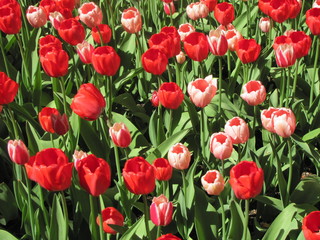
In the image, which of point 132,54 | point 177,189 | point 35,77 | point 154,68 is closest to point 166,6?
point 132,54

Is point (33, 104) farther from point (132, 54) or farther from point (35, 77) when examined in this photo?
point (132, 54)

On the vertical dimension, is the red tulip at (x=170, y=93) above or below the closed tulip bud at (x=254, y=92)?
above

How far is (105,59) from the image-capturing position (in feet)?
7.40

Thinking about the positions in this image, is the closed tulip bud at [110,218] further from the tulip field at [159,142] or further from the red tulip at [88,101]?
the red tulip at [88,101]

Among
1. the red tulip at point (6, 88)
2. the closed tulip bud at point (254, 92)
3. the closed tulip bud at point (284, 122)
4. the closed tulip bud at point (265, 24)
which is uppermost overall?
the red tulip at point (6, 88)

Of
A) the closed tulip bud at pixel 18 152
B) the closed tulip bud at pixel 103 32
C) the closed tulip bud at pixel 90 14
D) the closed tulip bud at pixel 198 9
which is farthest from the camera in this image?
the closed tulip bud at pixel 198 9

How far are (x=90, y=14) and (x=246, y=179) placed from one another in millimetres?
1459

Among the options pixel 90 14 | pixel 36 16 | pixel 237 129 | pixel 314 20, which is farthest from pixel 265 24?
pixel 237 129

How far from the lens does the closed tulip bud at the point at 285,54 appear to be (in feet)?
7.66

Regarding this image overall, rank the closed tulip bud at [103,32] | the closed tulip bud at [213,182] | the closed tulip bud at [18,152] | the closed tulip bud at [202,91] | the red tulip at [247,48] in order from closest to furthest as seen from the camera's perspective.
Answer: the closed tulip bud at [18,152] → the closed tulip bud at [213,182] → the closed tulip bud at [202,91] → the red tulip at [247,48] → the closed tulip bud at [103,32]

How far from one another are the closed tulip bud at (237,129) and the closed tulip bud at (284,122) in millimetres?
111

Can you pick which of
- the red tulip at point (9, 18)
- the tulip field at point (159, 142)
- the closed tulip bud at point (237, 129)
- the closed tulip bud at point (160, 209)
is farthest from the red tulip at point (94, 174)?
the red tulip at point (9, 18)

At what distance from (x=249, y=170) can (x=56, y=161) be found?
54 cm

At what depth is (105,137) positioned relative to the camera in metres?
2.49
